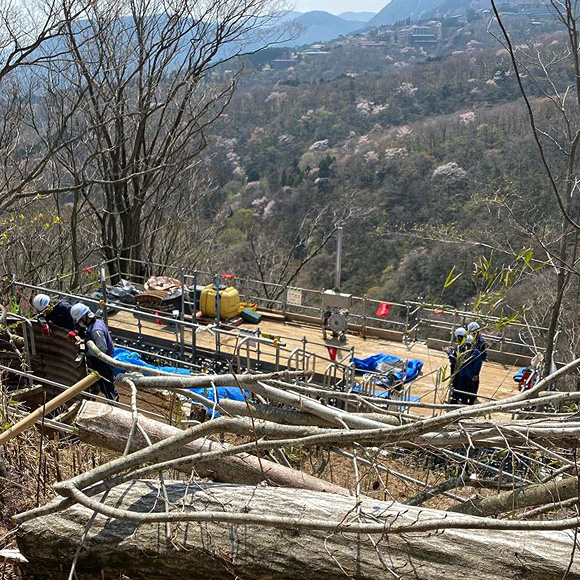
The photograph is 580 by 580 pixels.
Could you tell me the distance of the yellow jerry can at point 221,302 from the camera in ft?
45.6

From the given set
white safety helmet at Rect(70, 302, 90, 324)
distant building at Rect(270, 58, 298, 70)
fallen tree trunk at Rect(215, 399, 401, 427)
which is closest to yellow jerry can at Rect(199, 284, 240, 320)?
white safety helmet at Rect(70, 302, 90, 324)

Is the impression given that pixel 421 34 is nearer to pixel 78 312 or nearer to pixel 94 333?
pixel 78 312

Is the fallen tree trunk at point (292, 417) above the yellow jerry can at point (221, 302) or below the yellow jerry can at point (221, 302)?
above

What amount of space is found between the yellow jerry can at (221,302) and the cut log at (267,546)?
35.0ft

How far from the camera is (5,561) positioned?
Answer: 3.32 m

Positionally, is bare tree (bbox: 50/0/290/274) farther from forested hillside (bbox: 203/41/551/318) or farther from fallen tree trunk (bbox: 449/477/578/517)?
fallen tree trunk (bbox: 449/477/578/517)

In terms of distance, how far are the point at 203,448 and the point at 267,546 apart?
3.57 feet

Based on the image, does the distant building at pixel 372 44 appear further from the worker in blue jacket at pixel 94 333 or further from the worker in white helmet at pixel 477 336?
the worker in blue jacket at pixel 94 333

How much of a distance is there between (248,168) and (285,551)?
77.2m

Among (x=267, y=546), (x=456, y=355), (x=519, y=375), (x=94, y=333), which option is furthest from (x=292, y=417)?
(x=519, y=375)

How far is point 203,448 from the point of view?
3.95 metres

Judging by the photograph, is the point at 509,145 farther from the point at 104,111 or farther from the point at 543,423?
the point at 543,423

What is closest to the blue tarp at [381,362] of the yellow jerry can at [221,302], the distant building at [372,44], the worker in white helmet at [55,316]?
the yellow jerry can at [221,302]

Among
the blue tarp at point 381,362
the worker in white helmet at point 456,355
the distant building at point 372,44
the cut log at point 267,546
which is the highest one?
the distant building at point 372,44
